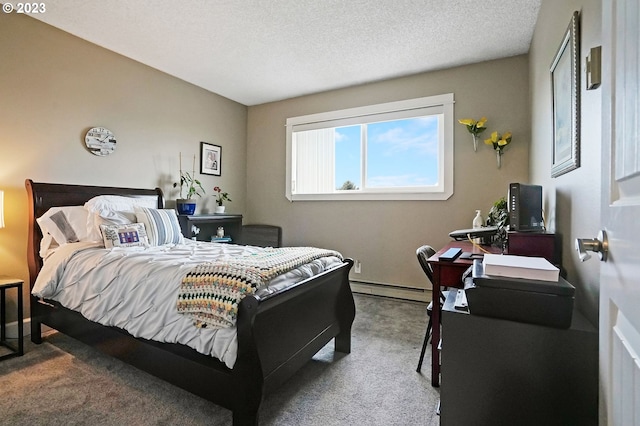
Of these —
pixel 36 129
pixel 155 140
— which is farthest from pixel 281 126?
pixel 36 129

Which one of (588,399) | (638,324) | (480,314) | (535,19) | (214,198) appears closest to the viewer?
(638,324)

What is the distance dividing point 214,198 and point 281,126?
1.40 meters

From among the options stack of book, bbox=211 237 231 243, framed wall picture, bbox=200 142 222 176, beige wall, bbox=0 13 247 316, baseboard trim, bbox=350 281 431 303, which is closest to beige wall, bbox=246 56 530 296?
baseboard trim, bbox=350 281 431 303

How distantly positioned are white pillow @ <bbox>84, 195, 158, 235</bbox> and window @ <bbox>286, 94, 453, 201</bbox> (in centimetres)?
206

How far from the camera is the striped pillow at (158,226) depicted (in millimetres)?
2768

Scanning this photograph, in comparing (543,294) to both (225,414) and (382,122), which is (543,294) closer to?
(225,414)

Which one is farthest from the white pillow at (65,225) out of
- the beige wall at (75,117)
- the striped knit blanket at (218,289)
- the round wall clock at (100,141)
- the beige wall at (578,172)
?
the beige wall at (578,172)

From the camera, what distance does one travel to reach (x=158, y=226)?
9.29ft

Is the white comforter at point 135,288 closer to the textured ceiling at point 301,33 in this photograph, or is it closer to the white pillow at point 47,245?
the white pillow at point 47,245

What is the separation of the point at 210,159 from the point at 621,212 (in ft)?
14.0

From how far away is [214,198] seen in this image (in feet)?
Result: 14.4

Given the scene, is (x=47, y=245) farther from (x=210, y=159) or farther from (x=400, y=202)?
(x=400, y=202)

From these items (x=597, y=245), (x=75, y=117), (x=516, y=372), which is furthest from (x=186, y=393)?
(x=75, y=117)

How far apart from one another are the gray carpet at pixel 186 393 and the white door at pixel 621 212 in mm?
1215
